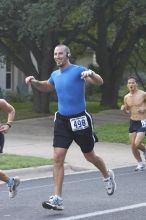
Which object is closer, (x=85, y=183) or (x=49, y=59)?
(x=85, y=183)

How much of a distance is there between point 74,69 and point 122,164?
6589 mm

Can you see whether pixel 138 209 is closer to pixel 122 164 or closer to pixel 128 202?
pixel 128 202

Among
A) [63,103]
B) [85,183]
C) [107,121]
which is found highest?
[63,103]

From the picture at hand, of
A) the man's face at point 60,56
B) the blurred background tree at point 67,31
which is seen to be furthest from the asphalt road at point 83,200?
the blurred background tree at point 67,31

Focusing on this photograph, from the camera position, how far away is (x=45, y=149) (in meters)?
17.2

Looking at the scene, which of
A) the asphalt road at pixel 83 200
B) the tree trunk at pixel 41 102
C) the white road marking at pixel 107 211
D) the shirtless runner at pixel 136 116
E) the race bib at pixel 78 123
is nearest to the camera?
the white road marking at pixel 107 211

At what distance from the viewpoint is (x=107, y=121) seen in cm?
2505

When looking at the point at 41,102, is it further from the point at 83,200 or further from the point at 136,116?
the point at 83,200

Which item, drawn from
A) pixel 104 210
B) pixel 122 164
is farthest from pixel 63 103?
pixel 122 164

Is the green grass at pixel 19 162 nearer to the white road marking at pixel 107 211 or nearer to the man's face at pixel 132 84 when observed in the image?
the man's face at pixel 132 84

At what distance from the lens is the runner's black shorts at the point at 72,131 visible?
28.6 ft

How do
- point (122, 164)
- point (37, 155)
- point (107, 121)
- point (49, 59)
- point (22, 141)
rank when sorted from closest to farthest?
point (122, 164)
point (37, 155)
point (22, 141)
point (107, 121)
point (49, 59)

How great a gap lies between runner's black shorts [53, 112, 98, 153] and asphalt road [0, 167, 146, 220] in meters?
0.86

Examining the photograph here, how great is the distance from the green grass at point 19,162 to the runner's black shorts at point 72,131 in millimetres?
4235
